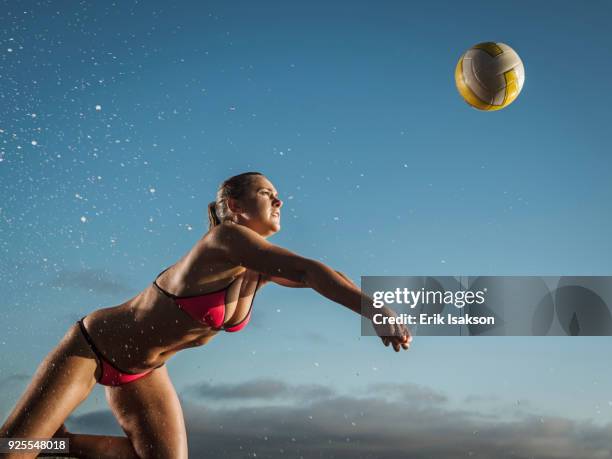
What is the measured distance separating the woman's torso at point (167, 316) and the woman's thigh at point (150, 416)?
261 mm

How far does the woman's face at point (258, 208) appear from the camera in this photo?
536cm

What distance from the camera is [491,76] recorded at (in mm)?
8086

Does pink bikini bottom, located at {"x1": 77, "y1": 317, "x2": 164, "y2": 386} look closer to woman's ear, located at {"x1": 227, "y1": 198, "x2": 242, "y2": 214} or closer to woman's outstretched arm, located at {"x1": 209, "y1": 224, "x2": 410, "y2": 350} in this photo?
woman's outstretched arm, located at {"x1": 209, "y1": 224, "x2": 410, "y2": 350}

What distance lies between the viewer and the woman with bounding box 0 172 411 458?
16.3 ft

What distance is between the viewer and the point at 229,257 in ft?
15.7

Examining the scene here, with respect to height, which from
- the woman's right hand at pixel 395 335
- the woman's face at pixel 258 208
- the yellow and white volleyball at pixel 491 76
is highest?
the yellow and white volleyball at pixel 491 76

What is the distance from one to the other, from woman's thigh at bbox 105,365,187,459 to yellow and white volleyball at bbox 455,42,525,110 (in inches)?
190

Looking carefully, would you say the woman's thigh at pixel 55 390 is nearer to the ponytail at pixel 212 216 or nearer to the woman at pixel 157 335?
the woman at pixel 157 335

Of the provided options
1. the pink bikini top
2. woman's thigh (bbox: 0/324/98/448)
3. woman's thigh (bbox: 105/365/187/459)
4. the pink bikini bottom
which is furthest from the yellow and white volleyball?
woman's thigh (bbox: 0/324/98/448)

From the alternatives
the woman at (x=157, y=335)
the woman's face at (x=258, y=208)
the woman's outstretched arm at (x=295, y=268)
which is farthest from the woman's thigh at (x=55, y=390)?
the woman's face at (x=258, y=208)

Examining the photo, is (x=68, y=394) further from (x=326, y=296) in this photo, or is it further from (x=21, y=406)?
(x=326, y=296)

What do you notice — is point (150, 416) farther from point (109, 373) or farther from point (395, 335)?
point (395, 335)

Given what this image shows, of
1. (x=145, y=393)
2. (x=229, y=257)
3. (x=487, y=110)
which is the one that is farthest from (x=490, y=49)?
(x=145, y=393)

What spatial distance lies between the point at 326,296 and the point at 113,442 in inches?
108
